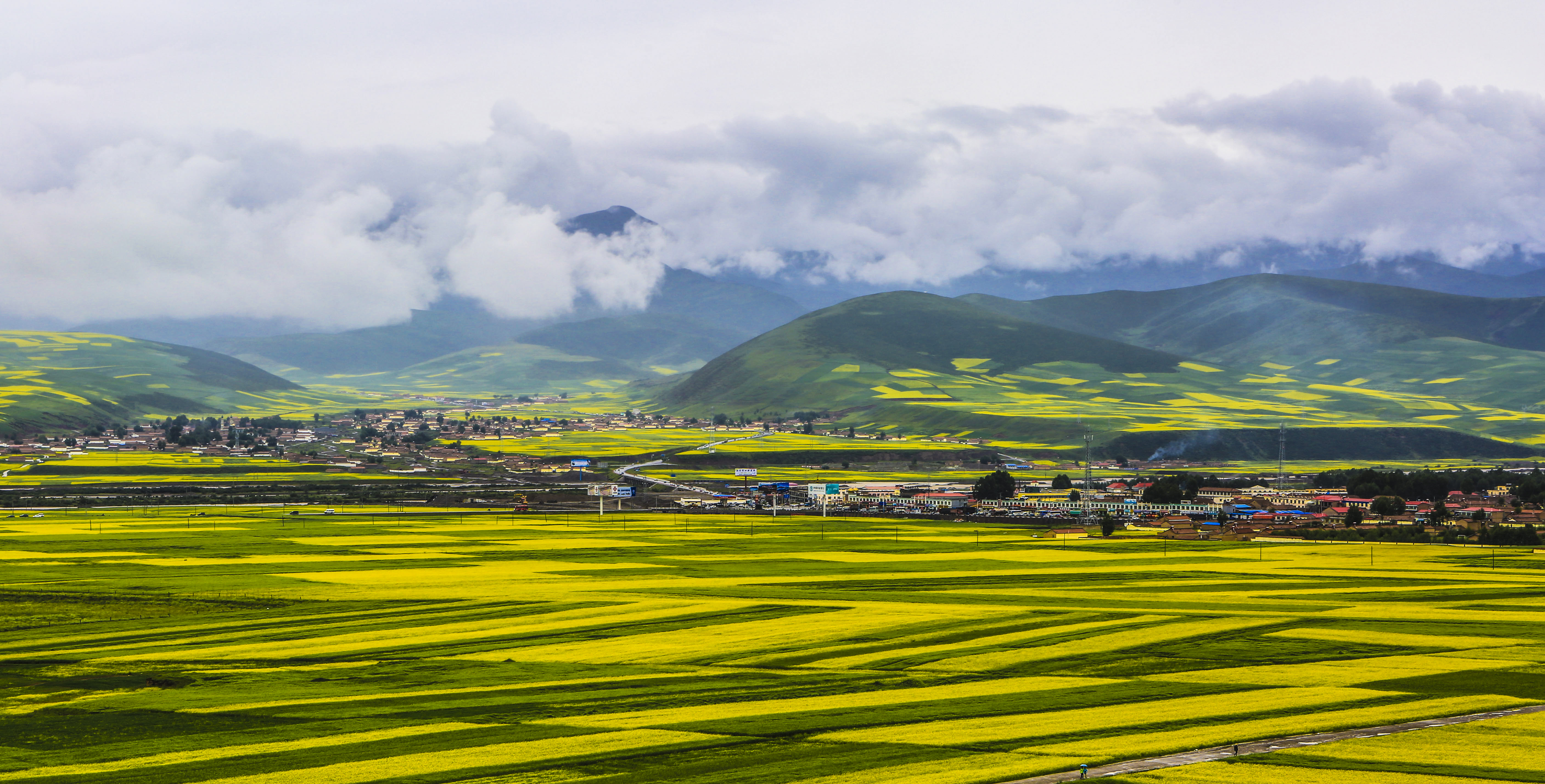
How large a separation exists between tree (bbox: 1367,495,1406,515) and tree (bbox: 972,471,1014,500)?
35.1 m

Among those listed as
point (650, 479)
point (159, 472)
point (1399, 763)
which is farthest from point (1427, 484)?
point (159, 472)

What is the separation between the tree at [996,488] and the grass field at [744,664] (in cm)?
4916

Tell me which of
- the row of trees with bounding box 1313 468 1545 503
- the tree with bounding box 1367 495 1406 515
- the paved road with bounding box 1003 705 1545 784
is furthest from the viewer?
the row of trees with bounding box 1313 468 1545 503

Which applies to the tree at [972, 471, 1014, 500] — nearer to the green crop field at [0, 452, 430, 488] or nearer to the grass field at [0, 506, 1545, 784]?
the grass field at [0, 506, 1545, 784]

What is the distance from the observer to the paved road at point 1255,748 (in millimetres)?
31609

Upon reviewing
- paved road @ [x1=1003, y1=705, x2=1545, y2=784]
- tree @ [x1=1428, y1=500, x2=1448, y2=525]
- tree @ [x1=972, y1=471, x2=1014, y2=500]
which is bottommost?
paved road @ [x1=1003, y1=705, x2=1545, y2=784]

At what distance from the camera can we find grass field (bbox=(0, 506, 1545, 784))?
33531 millimetres

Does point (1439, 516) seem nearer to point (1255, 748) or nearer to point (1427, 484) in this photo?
point (1427, 484)

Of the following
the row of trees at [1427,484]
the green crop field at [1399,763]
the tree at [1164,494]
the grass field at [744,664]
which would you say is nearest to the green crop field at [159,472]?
the grass field at [744,664]

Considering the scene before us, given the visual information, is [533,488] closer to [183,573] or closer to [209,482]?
[209,482]

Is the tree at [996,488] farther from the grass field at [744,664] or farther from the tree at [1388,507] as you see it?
the grass field at [744,664]

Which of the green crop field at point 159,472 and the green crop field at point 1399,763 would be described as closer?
the green crop field at point 1399,763

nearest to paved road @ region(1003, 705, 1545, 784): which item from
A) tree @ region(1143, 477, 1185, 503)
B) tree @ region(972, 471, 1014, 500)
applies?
tree @ region(1143, 477, 1185, 503)

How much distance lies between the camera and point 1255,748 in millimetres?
34125
